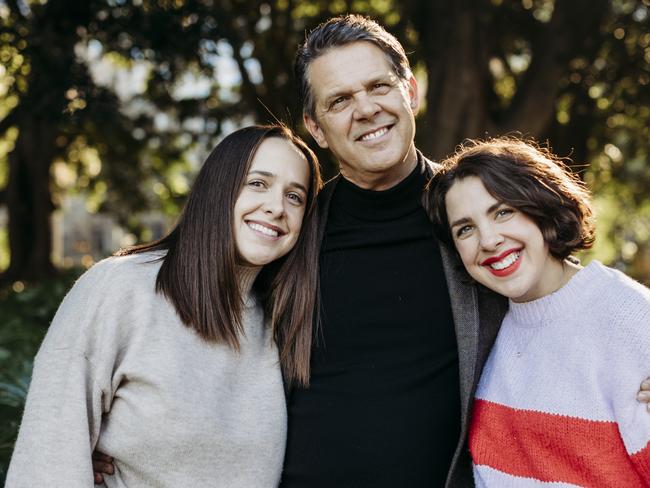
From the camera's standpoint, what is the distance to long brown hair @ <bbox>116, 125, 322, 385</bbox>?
273 centimetres

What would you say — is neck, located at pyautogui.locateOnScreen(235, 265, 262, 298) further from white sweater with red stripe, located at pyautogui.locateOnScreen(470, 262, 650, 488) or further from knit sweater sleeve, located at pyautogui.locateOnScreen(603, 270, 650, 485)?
knit sweater sleeve, located at pyautogui.locateOnScreen(603, 270, 650, 485)

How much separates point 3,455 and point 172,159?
37.4ft

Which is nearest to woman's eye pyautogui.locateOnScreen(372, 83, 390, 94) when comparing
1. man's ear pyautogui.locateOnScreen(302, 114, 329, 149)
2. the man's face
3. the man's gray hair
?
the man's face

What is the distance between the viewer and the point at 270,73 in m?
8.93

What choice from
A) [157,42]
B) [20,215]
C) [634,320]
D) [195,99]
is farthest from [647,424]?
[20,215]

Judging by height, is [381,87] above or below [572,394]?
above

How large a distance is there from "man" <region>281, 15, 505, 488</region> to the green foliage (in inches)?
59.7

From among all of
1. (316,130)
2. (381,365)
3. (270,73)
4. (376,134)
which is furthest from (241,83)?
(381,365)

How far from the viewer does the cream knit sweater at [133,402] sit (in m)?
2.41

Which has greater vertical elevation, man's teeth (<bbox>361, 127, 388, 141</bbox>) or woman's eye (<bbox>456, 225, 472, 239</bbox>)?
man's teeth (<bbox>361, 127, 388, 141</bbox>)

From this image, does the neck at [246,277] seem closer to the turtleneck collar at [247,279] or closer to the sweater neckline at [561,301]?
the turtleneck collar at [247,279]

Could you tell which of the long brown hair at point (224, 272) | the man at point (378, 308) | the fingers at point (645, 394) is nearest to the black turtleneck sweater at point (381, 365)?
the man at point (378, 308)

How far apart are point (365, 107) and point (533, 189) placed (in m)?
0.87

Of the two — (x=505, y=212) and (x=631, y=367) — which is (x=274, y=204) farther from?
(x=631, y=367)
